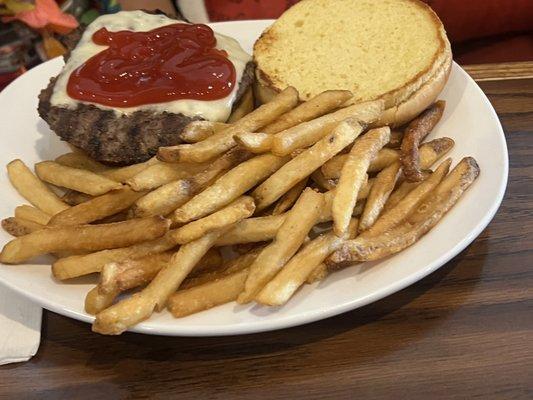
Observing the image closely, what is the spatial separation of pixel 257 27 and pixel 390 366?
4.64 feet

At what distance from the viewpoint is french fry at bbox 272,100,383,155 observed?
1418 mm

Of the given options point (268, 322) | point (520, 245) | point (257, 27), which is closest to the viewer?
point (268, 322)

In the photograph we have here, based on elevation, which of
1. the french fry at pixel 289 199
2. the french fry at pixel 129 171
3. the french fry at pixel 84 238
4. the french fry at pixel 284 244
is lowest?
the french fry at pixel 289 199

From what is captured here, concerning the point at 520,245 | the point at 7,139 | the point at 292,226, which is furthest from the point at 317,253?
the point at 7,139

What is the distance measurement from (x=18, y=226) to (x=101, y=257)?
34 cm

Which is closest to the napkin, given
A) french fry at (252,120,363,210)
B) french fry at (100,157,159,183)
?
french fry at (100,157,159,183)

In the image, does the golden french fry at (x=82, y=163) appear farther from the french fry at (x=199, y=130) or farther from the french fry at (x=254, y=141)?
the french fry at (x=254, y=141)

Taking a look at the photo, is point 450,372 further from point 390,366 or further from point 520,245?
point 520,245

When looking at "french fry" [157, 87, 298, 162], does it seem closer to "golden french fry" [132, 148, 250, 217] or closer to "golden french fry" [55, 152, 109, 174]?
"golden french fry" [132, 148, 250, 217]

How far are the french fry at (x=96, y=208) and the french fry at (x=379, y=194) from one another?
515 millimetres

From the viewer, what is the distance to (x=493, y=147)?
5.58ft

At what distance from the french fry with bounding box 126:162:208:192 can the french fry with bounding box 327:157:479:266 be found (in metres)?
0.39

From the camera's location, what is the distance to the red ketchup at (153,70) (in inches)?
67.0

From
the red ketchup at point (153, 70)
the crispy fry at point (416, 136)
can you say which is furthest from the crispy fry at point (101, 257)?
the crispy fry at point (416, 136)
